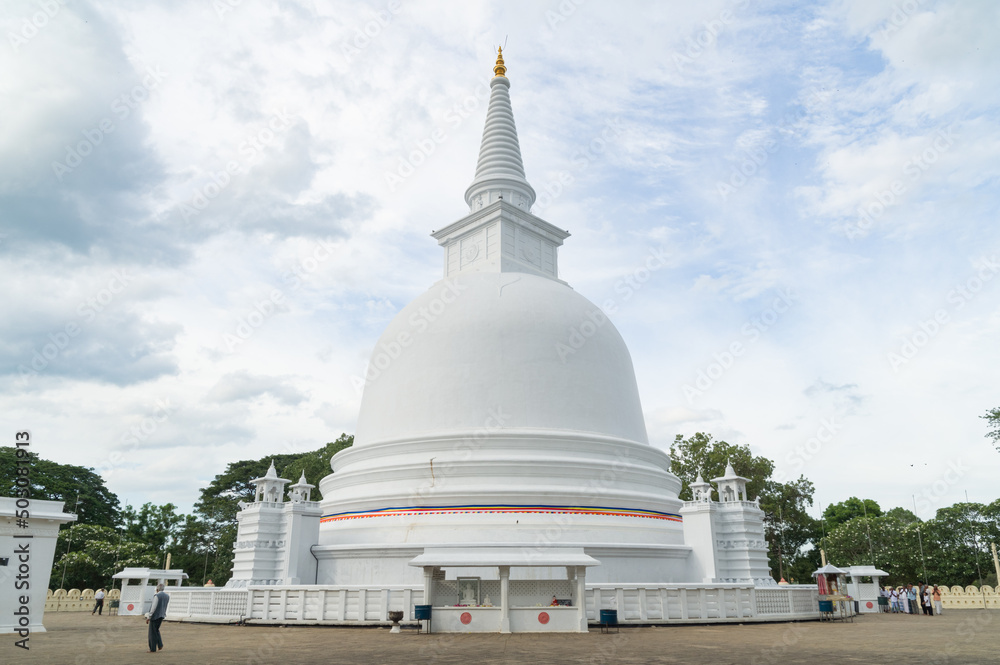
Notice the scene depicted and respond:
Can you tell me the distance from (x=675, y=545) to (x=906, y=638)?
379 inches

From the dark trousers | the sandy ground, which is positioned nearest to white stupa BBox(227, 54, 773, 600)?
the sandy ground

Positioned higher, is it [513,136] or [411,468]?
[513,136]

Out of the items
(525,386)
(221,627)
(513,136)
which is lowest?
(221,627)

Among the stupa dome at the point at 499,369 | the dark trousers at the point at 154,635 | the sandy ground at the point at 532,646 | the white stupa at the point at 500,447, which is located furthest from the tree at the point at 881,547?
the dark trousers at the point at 154,635

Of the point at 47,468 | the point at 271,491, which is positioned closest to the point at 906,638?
the point at 271,491

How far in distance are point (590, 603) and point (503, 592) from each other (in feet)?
9.40

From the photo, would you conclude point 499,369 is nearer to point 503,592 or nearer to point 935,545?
point 503,592

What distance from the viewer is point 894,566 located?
4291 cm

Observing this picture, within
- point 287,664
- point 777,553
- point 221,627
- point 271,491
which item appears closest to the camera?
point 287,664

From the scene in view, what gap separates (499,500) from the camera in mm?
23672

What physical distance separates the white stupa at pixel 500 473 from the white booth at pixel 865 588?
7.98m

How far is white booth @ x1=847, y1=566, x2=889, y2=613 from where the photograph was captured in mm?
30656

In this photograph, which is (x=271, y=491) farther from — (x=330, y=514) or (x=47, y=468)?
(x=47, y=468)
